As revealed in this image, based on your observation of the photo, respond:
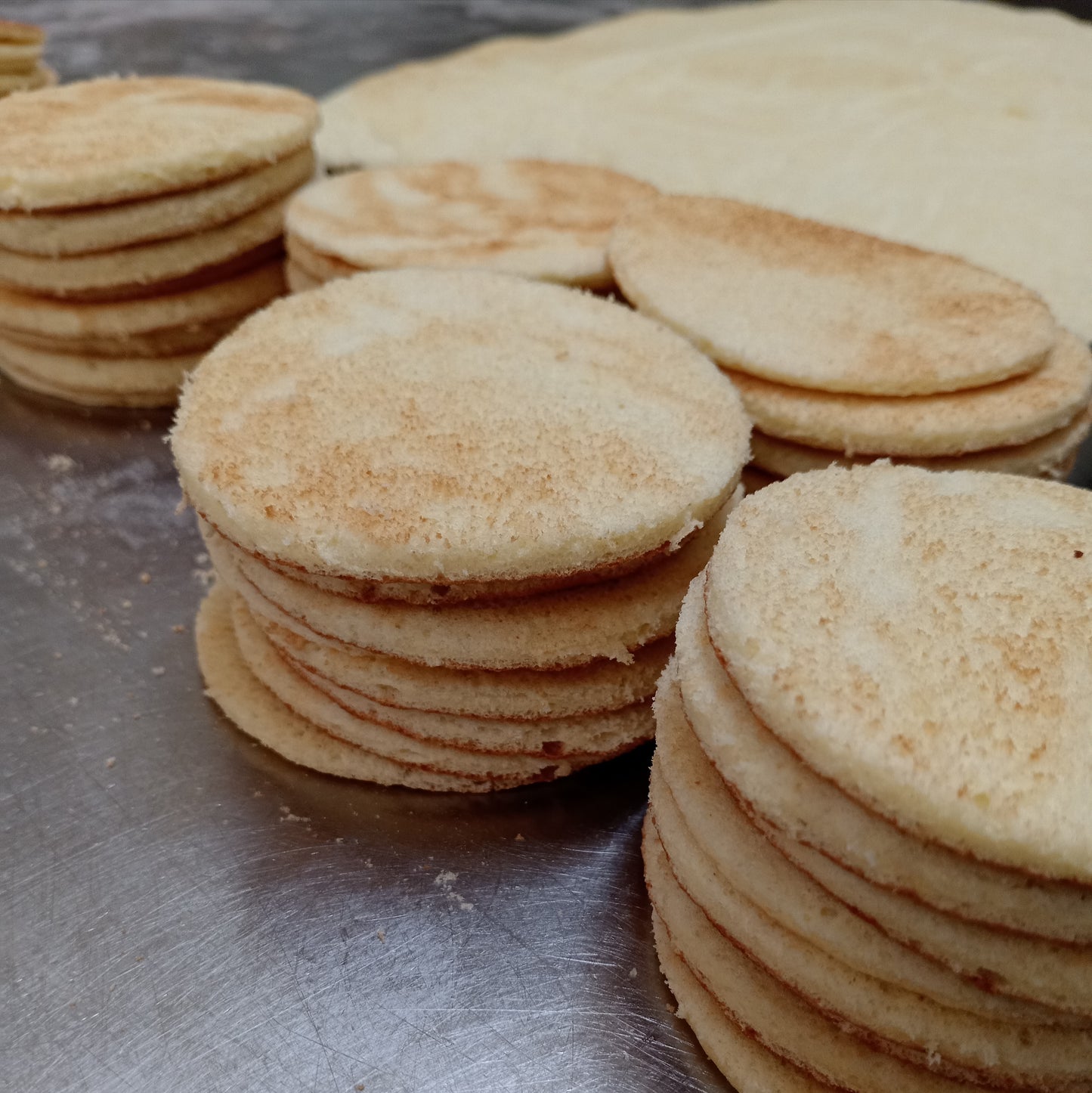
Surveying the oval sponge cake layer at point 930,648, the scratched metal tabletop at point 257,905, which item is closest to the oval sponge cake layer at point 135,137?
the scratched metal tabletop at point 257,905

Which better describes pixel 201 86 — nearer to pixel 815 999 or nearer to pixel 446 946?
pixel 446 946

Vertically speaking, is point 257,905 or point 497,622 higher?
point 497,622

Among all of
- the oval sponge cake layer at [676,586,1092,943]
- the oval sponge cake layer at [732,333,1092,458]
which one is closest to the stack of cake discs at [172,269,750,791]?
the oval sponge cake layer at [732,333,1092,458]

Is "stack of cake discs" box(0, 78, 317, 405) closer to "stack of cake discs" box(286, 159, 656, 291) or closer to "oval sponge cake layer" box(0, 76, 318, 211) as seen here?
"oval sponge cake layer" box(0, 76, 318, 211)

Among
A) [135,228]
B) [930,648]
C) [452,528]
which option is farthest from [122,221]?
[930,648]

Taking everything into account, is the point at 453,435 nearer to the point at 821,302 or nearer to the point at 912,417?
the point at 912,417

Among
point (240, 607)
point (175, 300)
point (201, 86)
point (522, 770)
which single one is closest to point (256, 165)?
point (175, 300)
